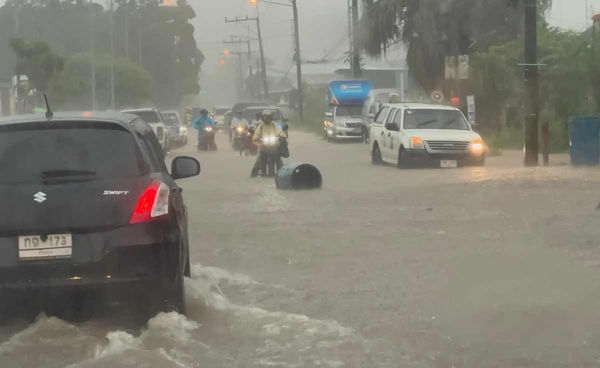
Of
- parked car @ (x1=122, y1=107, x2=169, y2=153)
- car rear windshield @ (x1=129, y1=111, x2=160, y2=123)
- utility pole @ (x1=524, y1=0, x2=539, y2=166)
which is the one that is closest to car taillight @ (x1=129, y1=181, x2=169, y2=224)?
utility pole @ (x1=524, y1=0, x2=539, y2=166)

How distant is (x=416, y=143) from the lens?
22.5 meters

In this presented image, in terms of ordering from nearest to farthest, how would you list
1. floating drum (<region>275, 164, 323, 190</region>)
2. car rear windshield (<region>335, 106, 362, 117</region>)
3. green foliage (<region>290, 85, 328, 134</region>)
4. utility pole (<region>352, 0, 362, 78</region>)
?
floating drum (<region>275, 164, 323, 190</region>), utility pole (<region>352, 0, 362, 78</region>), car rear windshield (<region>335, 106, 362, 117</region>), green foliage (<region>290, 85, 328, 134</region>)

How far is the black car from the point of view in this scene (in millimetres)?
6762

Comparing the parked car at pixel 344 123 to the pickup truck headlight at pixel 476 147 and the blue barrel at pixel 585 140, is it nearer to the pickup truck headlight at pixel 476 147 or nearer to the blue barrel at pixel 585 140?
the pickup truck headlight at pixel 476 147

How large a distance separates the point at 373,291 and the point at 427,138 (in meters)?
13.8

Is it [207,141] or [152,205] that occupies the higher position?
[152,205]

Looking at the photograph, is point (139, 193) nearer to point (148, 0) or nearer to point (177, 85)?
point (148, 0)

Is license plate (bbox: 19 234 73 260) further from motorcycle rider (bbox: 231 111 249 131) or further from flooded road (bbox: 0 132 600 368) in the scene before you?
motorcycle rider (bbox: 231 111 249 131)

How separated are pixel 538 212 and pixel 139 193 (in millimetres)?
8597

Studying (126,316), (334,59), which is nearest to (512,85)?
(126,316)

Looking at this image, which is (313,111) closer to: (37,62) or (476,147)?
(37,62)

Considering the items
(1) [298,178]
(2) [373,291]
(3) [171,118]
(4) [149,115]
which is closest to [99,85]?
(3) [171,118]

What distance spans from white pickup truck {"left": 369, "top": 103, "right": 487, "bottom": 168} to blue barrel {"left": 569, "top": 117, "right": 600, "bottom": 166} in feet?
6.35

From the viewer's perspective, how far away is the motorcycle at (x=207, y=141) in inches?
1432
